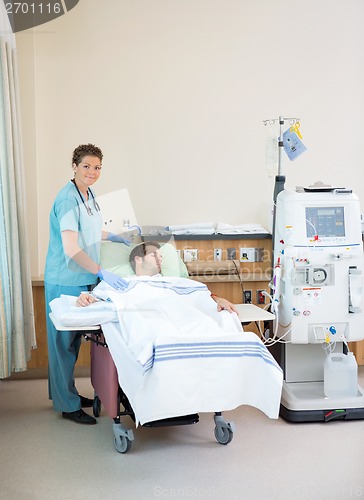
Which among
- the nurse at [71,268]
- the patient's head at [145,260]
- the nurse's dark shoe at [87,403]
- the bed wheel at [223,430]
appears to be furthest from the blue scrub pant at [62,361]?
the bed wheel at [223,430]

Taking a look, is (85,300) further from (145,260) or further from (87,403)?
(87,403)

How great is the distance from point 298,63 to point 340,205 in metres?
1.44

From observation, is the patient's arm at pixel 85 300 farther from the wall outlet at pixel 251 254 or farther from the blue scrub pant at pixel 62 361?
the wall outlet at pixel 251 254

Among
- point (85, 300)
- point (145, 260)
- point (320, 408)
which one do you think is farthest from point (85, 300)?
point (320, 408)

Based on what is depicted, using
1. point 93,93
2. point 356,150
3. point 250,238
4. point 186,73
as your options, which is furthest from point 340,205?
point 93,93

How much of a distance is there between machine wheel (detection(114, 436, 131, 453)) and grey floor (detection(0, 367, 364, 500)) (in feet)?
0.10

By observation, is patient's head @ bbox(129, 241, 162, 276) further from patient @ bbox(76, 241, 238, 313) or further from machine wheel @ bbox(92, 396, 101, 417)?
machine wheel @ bbox(92, 396, 101, 417)

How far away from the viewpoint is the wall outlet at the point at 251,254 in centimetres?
450

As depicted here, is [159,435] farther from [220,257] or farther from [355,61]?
[355,61]

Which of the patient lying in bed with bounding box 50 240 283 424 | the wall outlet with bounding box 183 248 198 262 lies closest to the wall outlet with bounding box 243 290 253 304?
the wall outlet with bounding box 183 248 198 262

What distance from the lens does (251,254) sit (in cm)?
451

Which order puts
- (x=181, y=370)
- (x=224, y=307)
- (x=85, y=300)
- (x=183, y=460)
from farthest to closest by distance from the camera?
(x=224, y=307), (x=85, y=300), (x=183, y=460), (x=181, y=370)

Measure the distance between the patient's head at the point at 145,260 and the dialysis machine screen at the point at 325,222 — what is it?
0.83 m

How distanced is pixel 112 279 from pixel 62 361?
532 mm
